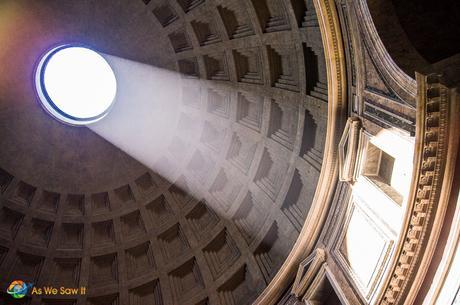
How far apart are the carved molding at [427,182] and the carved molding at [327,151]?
416cm

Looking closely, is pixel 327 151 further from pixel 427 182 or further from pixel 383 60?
pixel 427 182

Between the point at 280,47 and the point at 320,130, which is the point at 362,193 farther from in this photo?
the point at 280,47

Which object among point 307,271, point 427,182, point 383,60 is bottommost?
point 427,182

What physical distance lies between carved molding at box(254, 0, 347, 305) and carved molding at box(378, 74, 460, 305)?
4.16 metres

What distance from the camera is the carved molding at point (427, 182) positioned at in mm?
6648

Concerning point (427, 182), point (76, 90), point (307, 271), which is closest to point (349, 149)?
point (427, 182)

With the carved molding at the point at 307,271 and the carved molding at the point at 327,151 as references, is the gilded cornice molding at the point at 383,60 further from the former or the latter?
the carved molding at the point at 307,271

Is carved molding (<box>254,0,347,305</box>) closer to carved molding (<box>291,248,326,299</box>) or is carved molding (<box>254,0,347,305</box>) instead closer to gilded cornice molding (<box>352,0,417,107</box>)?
carved molding (<box>291,248,326,299</box>)

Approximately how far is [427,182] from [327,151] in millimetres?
5080

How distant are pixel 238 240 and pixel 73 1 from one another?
502 inches

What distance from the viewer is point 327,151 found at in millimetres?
12117

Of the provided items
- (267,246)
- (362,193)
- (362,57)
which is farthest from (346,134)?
(267,246)

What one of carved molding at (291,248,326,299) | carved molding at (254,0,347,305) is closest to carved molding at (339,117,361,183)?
carved molding at (254,0,347,305)

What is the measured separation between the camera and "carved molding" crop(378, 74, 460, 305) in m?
6.65
